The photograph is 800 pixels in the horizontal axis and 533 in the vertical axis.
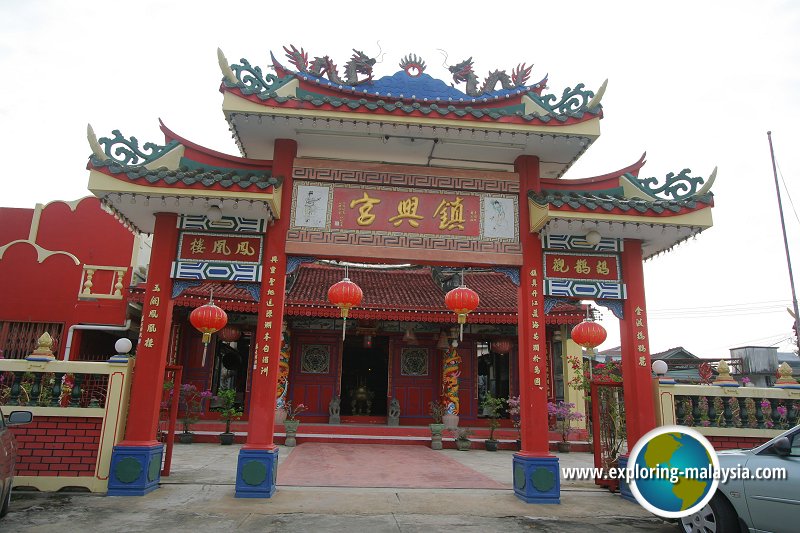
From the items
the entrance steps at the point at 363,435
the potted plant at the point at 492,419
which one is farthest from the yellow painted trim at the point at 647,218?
the entrance steps at the point at 363,435

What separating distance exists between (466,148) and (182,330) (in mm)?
10409

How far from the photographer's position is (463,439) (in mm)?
13680

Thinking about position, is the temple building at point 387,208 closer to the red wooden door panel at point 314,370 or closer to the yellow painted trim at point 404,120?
the yellow painted trim at point 404,120

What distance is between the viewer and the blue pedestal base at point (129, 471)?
6.66m

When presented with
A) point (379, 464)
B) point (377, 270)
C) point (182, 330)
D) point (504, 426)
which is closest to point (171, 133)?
point (379, 464)

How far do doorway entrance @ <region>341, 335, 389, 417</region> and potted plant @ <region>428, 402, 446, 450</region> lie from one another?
2598mm

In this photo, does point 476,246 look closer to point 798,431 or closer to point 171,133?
point 798,431

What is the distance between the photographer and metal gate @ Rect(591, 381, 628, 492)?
8.42 m

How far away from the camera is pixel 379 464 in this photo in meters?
10.4

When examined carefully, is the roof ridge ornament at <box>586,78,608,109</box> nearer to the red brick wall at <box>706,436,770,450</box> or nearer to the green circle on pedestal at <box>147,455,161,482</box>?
the red brick wall at <box>706,436,770,450</box>

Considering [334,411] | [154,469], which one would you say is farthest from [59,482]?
[334,411]

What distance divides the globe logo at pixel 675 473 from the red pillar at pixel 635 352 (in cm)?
124

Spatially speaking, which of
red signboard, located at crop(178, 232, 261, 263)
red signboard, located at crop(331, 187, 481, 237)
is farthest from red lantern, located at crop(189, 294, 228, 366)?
red signboard, located at crop(331, 187, 481, 237)

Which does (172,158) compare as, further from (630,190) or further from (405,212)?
(630,190)
